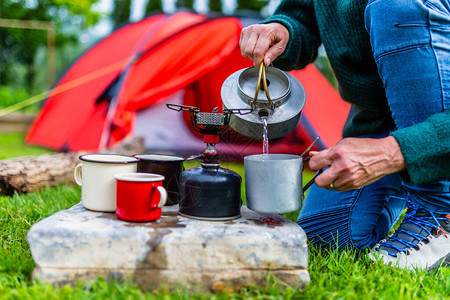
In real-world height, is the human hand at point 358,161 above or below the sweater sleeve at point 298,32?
below

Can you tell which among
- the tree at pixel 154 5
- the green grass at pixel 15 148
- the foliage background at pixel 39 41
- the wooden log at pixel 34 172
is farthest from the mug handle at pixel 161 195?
the tree at pixel 154 5

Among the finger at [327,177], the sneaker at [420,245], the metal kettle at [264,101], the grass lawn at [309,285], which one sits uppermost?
the metal kettle at [264,101]

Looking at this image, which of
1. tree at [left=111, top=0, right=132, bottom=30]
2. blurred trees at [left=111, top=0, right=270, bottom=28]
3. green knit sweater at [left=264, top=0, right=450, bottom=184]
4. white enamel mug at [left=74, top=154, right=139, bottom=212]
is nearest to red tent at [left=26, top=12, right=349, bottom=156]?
green knit sweater at [left=264, top=0, right=450, bottom=184]

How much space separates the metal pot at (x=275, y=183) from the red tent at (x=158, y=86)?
207 centimetres

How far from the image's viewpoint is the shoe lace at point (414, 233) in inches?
50.1

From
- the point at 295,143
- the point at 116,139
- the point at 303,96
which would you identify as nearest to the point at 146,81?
the point at 116,139

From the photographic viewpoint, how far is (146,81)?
11.7ft

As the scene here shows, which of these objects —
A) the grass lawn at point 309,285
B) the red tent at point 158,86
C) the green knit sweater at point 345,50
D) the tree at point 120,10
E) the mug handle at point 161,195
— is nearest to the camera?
the grass lawn at point 309,285

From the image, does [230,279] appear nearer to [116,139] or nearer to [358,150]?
[358,150]

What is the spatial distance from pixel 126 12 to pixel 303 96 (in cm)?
1352

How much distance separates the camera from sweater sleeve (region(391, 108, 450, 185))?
1.00 metres

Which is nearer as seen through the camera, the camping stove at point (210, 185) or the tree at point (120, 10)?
the camping stove at point (210, 185)

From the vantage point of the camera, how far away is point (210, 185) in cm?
109

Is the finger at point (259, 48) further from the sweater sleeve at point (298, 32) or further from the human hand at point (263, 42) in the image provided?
the sweater sleeve at point (298, 32)
